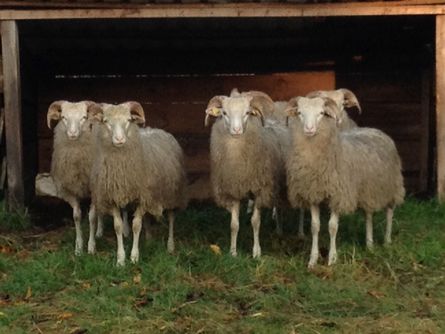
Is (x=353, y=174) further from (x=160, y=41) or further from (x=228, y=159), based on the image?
(x=160, y=41)

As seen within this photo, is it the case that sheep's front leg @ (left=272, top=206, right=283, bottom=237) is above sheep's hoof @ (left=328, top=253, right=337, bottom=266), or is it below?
above

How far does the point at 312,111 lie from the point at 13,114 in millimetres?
4049

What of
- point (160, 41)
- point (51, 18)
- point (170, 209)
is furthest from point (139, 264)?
point (160, 41)

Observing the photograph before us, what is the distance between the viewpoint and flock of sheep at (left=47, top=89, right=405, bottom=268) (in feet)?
25.0

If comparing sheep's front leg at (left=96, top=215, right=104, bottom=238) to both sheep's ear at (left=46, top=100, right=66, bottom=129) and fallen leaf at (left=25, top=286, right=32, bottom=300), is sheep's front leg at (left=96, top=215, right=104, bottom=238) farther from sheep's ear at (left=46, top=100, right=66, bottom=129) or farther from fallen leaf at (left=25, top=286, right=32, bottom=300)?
fallen leaf at (left=25, top=286, right=32, bottom=300)

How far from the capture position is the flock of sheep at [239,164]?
7.62 meters

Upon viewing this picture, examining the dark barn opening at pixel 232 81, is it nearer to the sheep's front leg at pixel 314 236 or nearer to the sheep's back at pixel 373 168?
the sheep's back at pixel 373 168

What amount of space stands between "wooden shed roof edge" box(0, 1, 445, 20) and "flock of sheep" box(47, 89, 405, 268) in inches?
54.6

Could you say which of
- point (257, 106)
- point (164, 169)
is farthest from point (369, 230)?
point (164, 169)

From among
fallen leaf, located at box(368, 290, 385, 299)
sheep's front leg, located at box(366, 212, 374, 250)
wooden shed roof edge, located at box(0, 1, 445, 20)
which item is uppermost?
wooden shed roof edge, located at box(0, 1, 445, 20)

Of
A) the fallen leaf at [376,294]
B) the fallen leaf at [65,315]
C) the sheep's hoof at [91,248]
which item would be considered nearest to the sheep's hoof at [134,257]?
the sheep's hoof at [91,248]

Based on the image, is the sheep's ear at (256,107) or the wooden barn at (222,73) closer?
the sheep's ear at (256,107)

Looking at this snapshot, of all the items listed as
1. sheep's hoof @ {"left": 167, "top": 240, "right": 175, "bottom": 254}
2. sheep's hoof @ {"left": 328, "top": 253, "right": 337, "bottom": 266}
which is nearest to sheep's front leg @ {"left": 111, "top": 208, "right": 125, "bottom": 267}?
sheep's hoof @ {"left": 167, "top": 240, "right": 175, "bottom": 254}

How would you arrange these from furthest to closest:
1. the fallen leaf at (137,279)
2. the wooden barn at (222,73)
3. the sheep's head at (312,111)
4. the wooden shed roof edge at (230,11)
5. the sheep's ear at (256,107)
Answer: the wooden barn at (222,73)
the wooden shed roof edge at (230,11)
the sheep's ear at (256,107)
the sheep's head at (312,111)
the fallen leaf at (137,279)
